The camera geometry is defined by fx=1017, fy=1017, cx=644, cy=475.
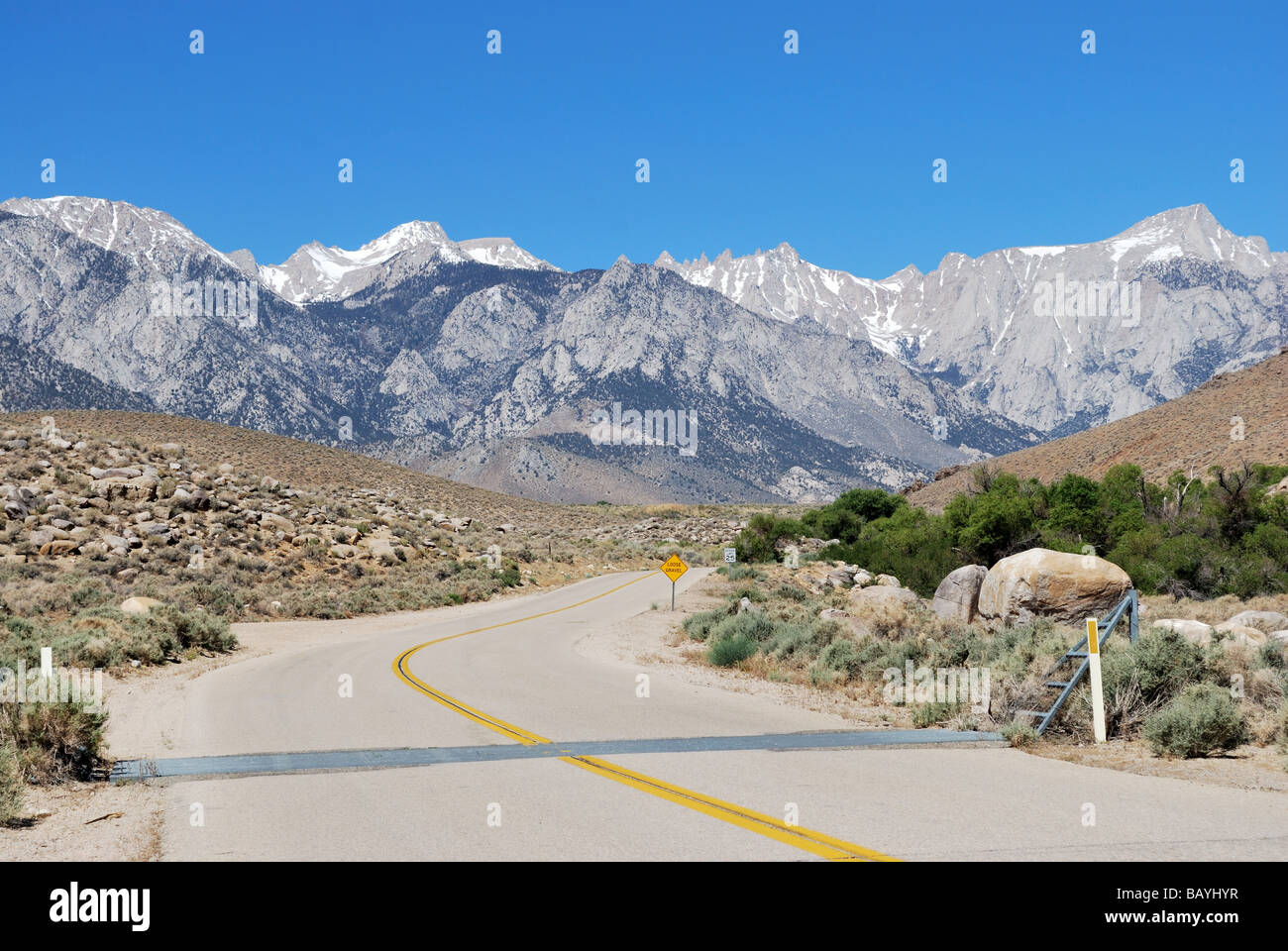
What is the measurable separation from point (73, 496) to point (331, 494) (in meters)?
23.0

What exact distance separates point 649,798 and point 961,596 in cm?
1869

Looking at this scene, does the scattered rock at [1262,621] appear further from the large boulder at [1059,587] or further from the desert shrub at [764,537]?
the desert shrub at [764,537]

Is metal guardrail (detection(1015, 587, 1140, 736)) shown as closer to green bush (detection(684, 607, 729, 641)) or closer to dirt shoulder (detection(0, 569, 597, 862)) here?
dirt shoulder (detection(0, 569, 597, 862))

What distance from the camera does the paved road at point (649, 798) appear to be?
6.71 meters

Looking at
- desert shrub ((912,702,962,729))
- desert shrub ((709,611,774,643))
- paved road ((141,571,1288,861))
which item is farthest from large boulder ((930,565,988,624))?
desert shrub ((912,702,962,729))

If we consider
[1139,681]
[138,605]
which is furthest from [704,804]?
[138,605]

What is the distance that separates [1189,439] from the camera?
62.9 m

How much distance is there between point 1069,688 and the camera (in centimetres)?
1113

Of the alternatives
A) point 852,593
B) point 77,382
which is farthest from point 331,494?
point 77,382

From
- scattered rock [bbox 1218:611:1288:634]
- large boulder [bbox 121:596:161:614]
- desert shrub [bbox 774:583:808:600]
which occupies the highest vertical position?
large boulder [bbox 121:596:161:614]

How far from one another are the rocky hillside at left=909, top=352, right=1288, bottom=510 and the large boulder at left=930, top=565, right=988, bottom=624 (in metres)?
34.2

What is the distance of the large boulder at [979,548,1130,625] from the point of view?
21.1m

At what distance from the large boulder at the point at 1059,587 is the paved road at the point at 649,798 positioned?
29.4ft

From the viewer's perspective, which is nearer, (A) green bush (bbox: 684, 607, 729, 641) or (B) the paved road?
(B) the paved road
